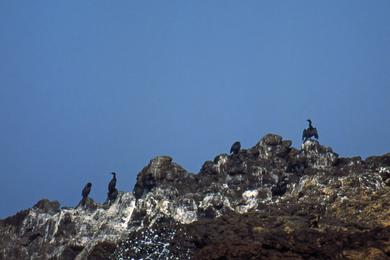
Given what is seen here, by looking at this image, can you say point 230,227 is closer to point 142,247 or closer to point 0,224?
point 142,247

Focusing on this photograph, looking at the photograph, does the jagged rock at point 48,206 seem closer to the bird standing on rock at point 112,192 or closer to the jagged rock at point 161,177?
the bird standing on rock at point 112,192

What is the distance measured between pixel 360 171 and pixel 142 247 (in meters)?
10.2

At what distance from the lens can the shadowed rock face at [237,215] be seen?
14.6 meters

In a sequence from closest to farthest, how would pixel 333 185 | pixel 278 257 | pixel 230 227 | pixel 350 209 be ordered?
pixel 278 257 → pixel 230 227 → pixel 350 209 → pixel 333 185

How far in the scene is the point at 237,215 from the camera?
1794 cm

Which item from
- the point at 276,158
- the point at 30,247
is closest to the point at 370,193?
the point at 276,158

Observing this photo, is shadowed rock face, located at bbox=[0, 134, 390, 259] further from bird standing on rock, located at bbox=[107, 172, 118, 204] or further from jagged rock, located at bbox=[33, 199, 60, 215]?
bird standing on rock, located at bbox=[107, 172, 118, 204]

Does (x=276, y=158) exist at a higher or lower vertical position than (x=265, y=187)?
higher

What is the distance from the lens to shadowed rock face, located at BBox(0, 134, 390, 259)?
14.6m

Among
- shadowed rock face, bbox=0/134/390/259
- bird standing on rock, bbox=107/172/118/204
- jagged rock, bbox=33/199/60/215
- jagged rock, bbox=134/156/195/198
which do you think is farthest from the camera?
jagged rock, bbox=33/199/60/215

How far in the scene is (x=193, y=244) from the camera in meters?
16.5

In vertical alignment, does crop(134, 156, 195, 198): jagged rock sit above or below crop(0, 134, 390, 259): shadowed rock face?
above

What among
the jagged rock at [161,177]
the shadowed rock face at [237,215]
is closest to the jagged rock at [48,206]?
the shadowed rock face at [237,215]

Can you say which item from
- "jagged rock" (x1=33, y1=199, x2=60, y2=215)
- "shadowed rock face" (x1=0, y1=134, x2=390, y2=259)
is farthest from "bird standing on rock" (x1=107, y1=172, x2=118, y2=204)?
"jagged rock" (x1=33, y1=199, x2=60, y2=215)
